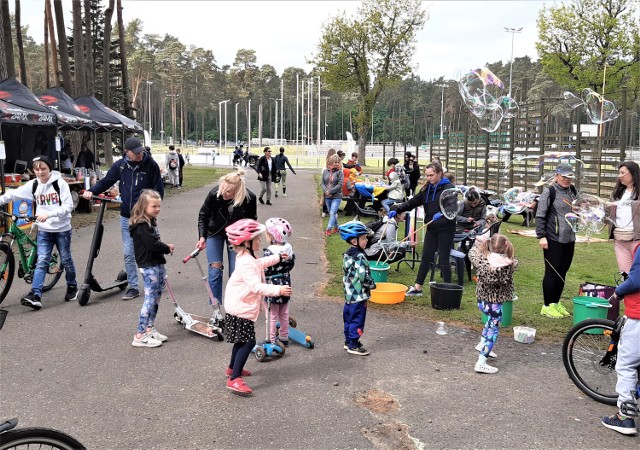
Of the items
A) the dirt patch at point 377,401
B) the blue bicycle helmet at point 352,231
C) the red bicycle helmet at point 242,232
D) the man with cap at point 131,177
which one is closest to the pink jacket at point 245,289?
the red bicycle helmet at point 242,232

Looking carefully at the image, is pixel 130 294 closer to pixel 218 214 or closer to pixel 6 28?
pixel 218 214

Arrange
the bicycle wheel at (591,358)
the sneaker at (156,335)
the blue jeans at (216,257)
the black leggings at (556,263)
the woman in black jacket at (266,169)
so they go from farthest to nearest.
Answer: the woman in black jacket at (266,169) < the black leggings at (556,263) < the blue jeans at (216,257) < the sneaker at (156,335) < the bicycle wheel at (591,358)

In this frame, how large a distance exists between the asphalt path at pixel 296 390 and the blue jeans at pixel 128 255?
0.57m

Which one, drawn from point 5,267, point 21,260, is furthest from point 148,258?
point 21,260

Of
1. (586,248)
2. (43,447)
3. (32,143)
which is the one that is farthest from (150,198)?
(32,143)

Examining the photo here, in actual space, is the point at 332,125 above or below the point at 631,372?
above

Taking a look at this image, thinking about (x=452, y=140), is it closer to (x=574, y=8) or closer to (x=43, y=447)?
(x=574, y=8)

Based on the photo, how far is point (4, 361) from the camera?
17.8 feet

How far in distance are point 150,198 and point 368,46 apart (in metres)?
47.5

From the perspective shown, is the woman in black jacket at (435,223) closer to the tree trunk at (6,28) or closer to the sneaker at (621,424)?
the sneaker at (621,424)

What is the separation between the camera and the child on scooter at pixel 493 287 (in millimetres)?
5426

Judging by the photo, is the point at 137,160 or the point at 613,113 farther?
the point at 613,113

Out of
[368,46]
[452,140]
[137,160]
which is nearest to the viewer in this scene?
[137,160]

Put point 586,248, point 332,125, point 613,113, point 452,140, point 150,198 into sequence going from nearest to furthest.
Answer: point 150,198 < point 586,248 < point 613,113 < point 452,140 < point 332,125
